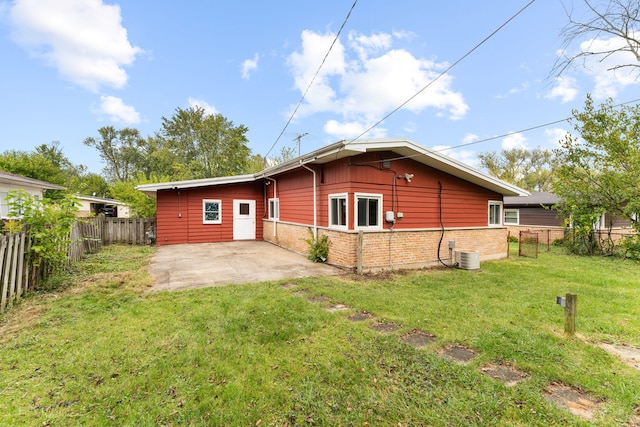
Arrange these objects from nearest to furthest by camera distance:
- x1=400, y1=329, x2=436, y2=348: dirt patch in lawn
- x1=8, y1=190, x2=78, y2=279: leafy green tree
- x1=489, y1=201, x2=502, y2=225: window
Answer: x1=400, y1=329, x2=436, y2=348: dirt patch in lawn → x1=8, y1=190, x2=78, y2=279: leafy green tree → x1=489, y1=201, x2=502, y2=225: window

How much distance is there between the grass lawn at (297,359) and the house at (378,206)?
2.45 metres

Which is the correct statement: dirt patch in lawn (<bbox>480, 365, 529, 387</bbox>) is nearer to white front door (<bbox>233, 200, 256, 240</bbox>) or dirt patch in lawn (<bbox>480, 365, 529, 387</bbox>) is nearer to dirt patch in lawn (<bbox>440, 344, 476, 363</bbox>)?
dirt patch in lawn (<bbox>440, 344, 476, 363</bbox>)

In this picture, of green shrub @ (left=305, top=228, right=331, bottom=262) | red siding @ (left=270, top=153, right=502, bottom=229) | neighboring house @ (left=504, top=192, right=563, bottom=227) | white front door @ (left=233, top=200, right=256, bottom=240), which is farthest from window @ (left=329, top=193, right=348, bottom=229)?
neighboring house @ (left=504, top=192, right=563, bottom=227)

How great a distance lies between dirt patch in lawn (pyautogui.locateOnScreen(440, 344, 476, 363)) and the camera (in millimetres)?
2950

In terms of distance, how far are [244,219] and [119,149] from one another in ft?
115

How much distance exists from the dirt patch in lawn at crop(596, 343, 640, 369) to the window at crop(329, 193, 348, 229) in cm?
499

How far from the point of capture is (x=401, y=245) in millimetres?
7770

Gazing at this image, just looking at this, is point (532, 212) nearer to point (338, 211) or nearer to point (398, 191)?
point (398, 191)

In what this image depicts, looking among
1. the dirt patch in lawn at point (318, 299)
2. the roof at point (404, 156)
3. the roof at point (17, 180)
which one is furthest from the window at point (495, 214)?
the roof at point (17, 180)

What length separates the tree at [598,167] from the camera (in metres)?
8.68

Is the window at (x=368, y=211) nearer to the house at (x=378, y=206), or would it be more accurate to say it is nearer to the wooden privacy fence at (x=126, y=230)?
the house at (x=378, y=206)

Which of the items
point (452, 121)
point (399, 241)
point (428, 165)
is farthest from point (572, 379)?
point (452, 121)

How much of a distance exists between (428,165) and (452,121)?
15.2ft

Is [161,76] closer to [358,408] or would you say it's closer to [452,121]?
[452,121]
